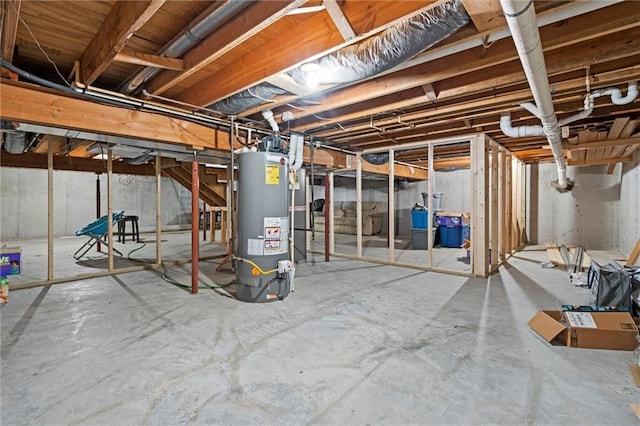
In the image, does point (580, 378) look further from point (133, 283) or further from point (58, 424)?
point (133, 283)

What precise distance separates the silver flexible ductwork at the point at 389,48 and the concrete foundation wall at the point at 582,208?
630 cm

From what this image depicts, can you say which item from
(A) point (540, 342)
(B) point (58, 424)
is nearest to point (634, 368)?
(A) point (540, 342)

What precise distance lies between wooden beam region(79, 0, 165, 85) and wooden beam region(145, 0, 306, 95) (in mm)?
408

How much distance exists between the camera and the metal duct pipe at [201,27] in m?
1.58

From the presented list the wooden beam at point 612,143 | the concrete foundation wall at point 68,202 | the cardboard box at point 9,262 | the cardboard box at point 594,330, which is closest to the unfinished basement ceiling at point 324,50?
the wooden beam at point 612,143

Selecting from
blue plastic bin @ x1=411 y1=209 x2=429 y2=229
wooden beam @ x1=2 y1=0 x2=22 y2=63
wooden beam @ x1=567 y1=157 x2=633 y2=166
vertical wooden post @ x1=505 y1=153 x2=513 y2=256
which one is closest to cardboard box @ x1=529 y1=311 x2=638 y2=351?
vertical wooden post @ x1=505 y1=153 x2=513 y2=256

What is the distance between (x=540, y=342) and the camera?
6.97ft

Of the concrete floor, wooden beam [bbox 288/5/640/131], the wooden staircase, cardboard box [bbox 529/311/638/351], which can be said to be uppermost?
wooden beam [bbox 288/5/640/131]

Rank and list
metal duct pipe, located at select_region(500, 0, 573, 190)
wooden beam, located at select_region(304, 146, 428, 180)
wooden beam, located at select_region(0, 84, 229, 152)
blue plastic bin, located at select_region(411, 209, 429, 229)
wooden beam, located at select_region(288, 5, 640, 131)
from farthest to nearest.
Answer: blue plastic bin, located at select_region(411, 209, 429, 229) → wooden beam, located at select_region(304, 146, 428, 180) → wooden beam, located at select_region(0, 84, 229, 152) → wooden beam, located at select_region(288, 5, 640, 131) → metal duct pipe, located at select_region(500, 0, 573, 190)

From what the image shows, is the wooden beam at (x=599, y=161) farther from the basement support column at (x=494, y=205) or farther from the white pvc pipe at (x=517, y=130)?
the white pvc pipe at (x=517, y=130)

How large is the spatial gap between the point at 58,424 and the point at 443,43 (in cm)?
278

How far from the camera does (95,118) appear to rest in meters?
2.56

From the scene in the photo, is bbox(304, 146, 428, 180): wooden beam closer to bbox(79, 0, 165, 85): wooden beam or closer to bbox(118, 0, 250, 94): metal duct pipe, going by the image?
bbox(118, 0, 250, 94): metal duct pipe

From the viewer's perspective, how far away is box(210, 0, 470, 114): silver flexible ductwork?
1428 mm
